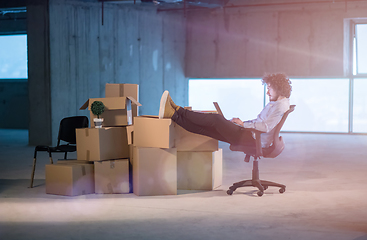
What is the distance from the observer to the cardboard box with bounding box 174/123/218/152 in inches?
148

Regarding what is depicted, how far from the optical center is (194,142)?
3.79 meters

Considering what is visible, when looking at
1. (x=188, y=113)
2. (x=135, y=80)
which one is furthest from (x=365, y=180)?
(x=135, y=80)

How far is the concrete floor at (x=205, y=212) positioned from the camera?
2539 millimetres

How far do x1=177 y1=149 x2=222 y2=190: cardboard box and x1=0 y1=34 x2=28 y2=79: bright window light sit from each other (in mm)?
9312

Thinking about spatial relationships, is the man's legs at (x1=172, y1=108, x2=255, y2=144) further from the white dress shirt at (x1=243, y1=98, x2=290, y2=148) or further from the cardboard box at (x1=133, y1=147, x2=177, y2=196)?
the cardboard box at (x1=133, y1=147, x2=177, y2=196)

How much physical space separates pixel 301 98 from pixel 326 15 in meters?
2.19

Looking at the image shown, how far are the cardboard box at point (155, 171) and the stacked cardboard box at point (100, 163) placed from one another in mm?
237

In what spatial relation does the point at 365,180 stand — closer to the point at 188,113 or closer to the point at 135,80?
the point at 188,113

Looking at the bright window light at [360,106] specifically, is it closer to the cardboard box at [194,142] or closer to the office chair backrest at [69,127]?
the cardboard box at [194,142]

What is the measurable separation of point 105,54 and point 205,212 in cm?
602

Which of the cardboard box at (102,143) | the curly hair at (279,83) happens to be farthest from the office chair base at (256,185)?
the cardboard box at (102,143)

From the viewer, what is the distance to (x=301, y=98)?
1006cm

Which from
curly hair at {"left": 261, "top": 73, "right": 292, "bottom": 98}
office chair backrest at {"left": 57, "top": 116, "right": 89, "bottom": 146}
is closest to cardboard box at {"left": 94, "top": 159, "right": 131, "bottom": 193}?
office chair backrest at {"left": 57, "top": 116, "right": 89, "bottom": 146}

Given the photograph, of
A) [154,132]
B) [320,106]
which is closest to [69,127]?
[154,132]
